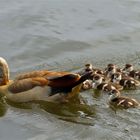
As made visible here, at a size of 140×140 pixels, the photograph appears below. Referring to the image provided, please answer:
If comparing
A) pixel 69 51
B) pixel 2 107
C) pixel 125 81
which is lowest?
pixel 2 107

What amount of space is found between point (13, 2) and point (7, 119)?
5464 mm

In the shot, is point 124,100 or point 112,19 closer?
point 124,100

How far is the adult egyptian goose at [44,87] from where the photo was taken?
8219mm

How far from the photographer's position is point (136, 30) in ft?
38.1

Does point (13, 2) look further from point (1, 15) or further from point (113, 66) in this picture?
point (113, 66)

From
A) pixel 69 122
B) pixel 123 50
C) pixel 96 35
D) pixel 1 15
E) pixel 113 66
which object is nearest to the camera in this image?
pixel 69 122

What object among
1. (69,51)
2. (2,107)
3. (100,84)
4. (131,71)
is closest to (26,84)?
(2,107)

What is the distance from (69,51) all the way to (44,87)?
2380 mm

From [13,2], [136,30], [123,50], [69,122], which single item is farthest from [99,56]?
[13,2]

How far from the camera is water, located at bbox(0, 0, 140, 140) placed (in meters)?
7.53

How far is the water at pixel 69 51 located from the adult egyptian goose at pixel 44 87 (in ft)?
0.40

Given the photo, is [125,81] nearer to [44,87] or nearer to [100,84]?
[100,84]

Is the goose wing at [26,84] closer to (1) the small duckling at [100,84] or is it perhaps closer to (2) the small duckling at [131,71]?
(1) the small duckling at [100,84]

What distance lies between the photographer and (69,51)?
1062cm
